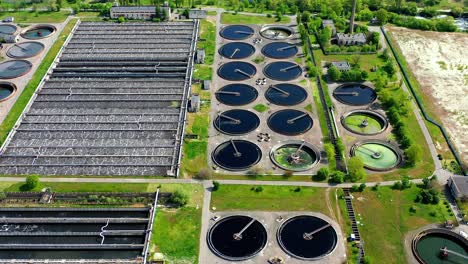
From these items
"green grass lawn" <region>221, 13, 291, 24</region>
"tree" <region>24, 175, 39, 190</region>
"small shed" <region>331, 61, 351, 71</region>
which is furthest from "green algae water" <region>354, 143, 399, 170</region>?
"tree" <region>24, 175, 39, 190</region>

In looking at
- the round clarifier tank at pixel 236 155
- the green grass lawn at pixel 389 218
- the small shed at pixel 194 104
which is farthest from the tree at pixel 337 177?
the small shed at pixel 194 104

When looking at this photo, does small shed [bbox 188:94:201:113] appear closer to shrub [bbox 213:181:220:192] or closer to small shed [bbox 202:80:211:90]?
small shed [bbox 202:80:211:90]

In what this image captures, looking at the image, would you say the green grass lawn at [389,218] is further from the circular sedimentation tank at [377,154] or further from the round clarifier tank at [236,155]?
the round clarifier tank at [236,155]

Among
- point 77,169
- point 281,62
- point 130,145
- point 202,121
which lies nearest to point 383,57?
point 281,62

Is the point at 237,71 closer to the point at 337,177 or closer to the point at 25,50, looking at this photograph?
the point at 337,177

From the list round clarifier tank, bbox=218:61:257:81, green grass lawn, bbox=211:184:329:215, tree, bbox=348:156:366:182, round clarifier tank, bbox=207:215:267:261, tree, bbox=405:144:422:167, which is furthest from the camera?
round clarifier tank, bbox=218:61:257:81

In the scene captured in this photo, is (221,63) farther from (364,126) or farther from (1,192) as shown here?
(1,192)

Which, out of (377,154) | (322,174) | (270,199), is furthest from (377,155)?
(270,199)
